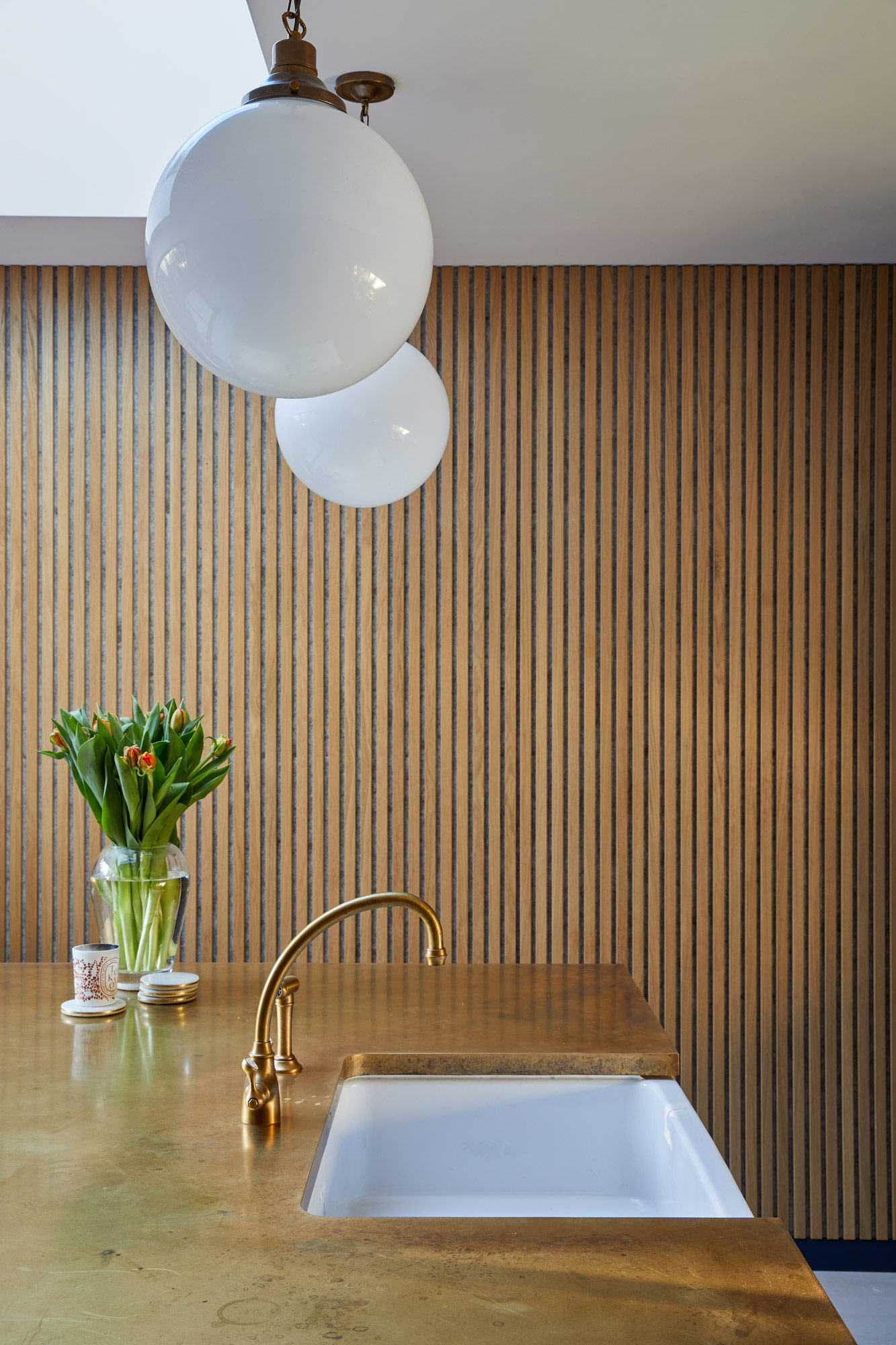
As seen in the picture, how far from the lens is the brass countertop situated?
95 cm

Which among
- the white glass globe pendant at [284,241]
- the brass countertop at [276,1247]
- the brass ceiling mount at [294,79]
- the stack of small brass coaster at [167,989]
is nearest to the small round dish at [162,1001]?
the stack of small brass coaster at [167,989]

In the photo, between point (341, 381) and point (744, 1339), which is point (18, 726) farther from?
point (744, 1339)

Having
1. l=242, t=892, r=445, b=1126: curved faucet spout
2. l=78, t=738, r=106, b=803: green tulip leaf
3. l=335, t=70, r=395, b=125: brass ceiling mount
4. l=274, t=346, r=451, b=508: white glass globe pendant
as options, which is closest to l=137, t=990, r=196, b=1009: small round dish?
l=78, t=738, r=106, b=803: green tulip leaf

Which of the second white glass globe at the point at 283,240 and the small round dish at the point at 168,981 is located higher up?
the second white glass globe at the point at 283,240

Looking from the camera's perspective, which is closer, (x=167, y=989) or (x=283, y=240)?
(x=283, y=240)

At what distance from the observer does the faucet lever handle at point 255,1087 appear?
139 cm

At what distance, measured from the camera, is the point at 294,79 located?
1.18 metres

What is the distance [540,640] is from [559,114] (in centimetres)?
148

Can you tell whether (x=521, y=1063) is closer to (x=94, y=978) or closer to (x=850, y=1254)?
(x=94, y=978)

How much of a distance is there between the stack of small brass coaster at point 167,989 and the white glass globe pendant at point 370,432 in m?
0.87

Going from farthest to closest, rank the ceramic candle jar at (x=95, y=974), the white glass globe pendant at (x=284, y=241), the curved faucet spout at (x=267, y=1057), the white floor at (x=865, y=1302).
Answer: the white floor at (x=865, y=1302) → the ceramic candle jar at (x=95, y=974) → the curved faucet spout at (x=267, y=1057) → the white glass globe pendant at (x=284, y=241)

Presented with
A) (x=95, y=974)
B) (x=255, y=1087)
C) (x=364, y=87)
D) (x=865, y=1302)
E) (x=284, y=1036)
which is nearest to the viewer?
(x=255, y=1087)

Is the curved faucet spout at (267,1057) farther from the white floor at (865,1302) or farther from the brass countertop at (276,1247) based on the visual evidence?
the white floor at (865,1302)

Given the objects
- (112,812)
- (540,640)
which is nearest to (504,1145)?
(112,812)
